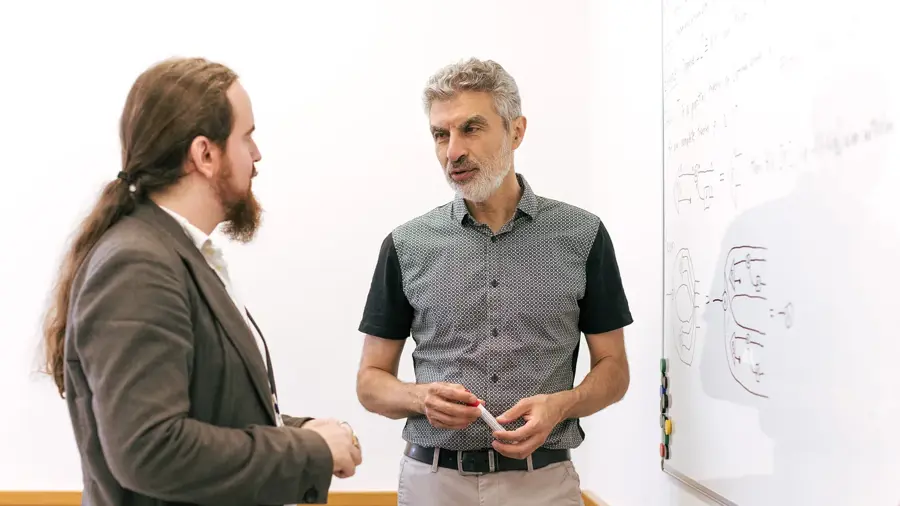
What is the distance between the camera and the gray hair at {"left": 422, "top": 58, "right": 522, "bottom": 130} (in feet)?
5.76

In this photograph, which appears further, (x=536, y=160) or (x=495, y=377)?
(x=536, y=160)

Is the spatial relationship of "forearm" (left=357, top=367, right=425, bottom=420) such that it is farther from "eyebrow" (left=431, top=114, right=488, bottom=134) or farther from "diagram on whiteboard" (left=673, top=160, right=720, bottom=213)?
"diagram on whiteboard" (left=673, top=160, right=720, bottom=213)

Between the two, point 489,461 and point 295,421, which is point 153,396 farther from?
point 489,461

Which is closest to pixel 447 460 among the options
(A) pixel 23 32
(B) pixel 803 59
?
(B) pixel 803 59

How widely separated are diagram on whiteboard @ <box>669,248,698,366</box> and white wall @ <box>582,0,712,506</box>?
0.15m

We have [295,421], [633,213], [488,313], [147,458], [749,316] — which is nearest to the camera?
[147,458]

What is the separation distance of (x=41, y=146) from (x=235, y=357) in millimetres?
2085

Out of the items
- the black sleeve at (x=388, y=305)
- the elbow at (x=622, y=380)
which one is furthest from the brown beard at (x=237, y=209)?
the elbow at (x=622, y=380)

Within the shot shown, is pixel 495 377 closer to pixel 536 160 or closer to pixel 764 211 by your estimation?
pixel 764 211

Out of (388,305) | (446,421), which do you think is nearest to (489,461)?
(446,421)

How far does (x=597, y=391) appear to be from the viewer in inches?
65.1

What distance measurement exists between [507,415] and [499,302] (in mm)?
297

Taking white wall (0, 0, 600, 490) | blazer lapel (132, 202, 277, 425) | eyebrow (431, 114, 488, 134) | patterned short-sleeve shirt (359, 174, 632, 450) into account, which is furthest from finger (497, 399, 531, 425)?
white wall (0, 0, 600, 490)

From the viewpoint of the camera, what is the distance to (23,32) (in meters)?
2.73
